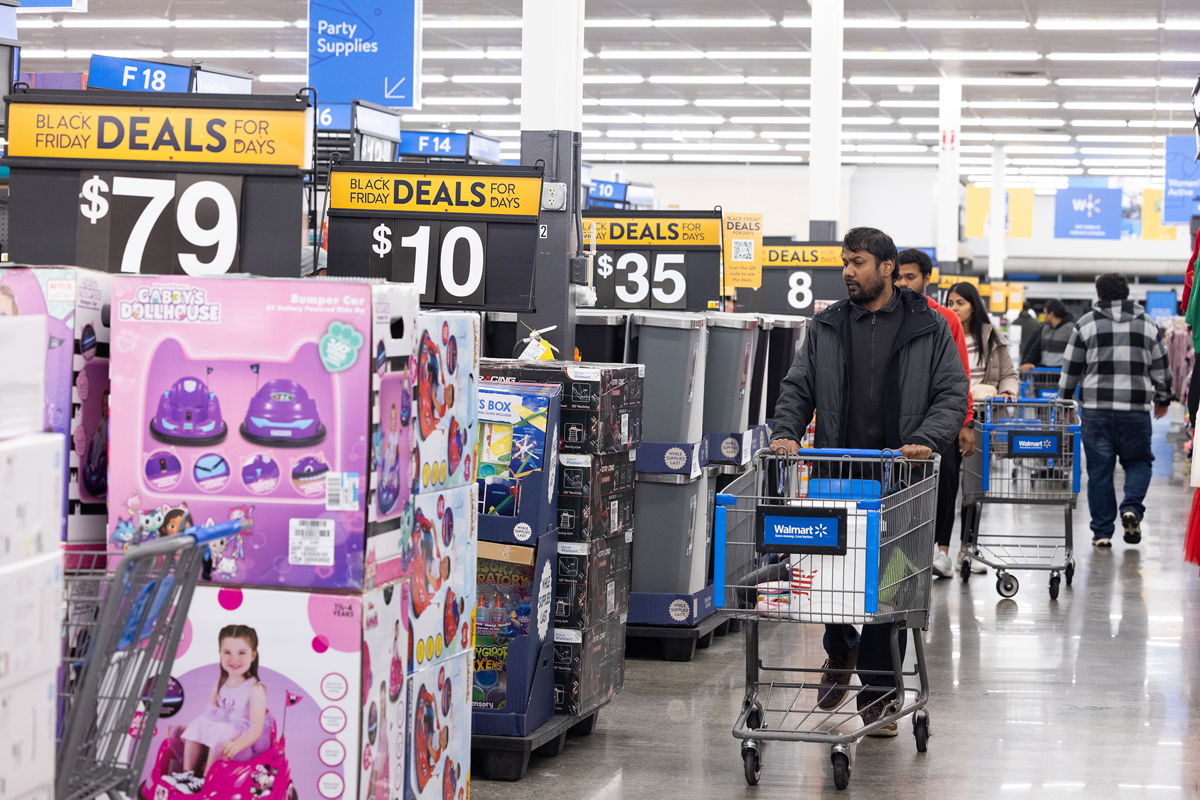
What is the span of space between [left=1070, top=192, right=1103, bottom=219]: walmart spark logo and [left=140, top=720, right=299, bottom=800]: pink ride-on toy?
2968cm

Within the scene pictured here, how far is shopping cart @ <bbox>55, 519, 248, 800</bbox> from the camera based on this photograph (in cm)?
248

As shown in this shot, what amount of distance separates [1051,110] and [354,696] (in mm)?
21519

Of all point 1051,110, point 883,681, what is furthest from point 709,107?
point 883,681

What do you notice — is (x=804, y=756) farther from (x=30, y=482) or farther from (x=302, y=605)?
(x=30, y=482)

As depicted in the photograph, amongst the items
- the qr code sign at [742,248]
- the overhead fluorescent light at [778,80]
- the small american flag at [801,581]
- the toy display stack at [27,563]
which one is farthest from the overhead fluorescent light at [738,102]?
the toy display stack at [27,563]

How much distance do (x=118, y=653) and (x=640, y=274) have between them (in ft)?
21.4

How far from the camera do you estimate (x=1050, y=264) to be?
128 ft

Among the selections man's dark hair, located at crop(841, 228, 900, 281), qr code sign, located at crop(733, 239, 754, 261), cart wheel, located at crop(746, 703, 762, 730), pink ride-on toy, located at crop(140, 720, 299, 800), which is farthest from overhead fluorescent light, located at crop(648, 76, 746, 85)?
pink ride-on toy, located at crop(140, 720, 299, 800)

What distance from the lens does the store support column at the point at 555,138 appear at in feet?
20.4

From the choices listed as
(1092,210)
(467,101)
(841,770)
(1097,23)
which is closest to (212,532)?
(841,770)

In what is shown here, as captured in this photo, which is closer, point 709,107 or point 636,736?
point 636,736

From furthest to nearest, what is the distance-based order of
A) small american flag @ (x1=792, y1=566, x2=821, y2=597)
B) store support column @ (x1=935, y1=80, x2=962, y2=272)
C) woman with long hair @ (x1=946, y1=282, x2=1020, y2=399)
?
store support column @ (x1=935, y1=80, x2=962, y2=272)
woman with long hair @ (x1=946, y1=282, x2=1020, y2=399)
small american flag @ (x1=792, y1=566, x2=821, y2=597)

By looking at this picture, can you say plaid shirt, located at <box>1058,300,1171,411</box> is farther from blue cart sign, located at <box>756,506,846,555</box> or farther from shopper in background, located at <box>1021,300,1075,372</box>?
blue cart sign, located at <box>756,506,846,555</box>

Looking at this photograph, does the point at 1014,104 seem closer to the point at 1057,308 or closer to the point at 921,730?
the point at 1057,308
